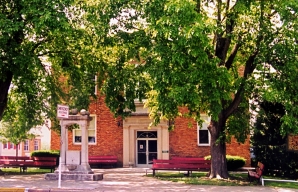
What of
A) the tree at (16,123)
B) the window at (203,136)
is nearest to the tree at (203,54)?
the tree at (16,123)

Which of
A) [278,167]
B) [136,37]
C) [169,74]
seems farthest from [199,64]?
[278,167]

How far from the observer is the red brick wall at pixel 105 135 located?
2930 centimetres

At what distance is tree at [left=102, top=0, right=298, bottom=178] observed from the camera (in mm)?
15039

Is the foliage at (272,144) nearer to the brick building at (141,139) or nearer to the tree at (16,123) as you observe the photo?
the brick building at (141,139)

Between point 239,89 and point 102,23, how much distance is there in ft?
22.4

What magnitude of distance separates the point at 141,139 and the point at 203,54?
15.1 meters

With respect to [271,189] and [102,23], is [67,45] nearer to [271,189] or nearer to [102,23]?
[102,23]

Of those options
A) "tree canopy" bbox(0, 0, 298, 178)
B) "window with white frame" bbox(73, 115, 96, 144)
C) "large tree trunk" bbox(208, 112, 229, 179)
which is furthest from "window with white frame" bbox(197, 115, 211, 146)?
"large tree trunk" bbox(208, 112, 229, 179)

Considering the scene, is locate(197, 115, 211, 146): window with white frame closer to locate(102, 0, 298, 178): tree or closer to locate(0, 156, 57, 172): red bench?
locate(102, 0, 298, 178): tree

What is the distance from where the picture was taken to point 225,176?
19.2m

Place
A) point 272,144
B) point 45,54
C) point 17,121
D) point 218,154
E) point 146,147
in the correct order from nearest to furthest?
point 218,154 → point 45,54 → point 272,144 → point 17,121 → point 146,147

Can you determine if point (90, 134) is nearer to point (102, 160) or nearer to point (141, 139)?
point (102, 160)

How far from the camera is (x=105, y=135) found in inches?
1165

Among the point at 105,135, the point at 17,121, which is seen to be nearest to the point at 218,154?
the point at 105,135
